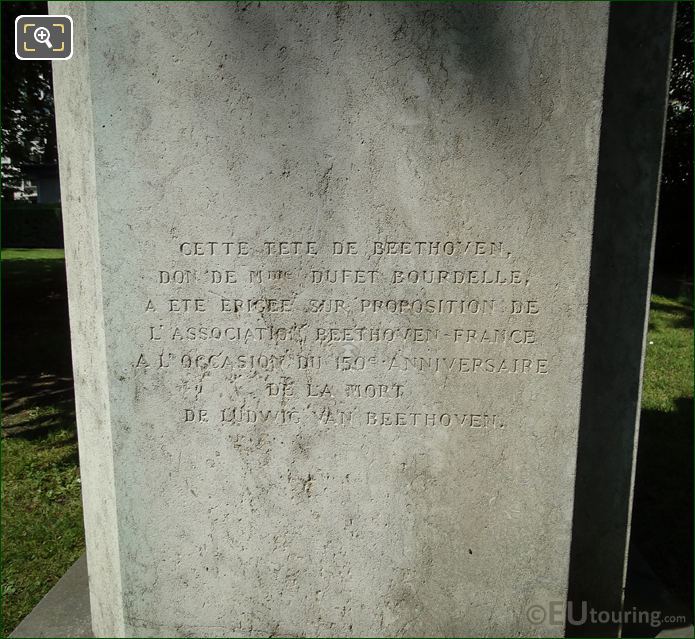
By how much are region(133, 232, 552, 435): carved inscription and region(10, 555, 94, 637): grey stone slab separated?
1.38 metres

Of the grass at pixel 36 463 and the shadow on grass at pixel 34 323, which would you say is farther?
the shadow on grass at pixel 34 323

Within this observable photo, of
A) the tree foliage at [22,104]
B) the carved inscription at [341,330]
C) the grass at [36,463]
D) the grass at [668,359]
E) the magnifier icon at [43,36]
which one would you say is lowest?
the grass at [36,463]

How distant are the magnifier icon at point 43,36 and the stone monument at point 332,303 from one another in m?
0.16

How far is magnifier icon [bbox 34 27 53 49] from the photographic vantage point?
269cm

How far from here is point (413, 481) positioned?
107 inches

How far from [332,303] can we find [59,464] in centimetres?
398

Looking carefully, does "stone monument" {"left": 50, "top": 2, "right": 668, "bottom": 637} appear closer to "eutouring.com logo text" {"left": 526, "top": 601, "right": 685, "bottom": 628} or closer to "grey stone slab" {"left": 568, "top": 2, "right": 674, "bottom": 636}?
"grey stone slab" {"left": 568, "top": 2, "right": 674, "bottom": 636}

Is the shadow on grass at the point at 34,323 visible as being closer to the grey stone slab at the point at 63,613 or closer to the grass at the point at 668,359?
the grey stone slab at the point at 63,613

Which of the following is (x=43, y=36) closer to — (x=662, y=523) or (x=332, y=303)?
(x=332, y=303)

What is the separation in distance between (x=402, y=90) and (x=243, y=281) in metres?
1.15

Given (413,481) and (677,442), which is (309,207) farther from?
(677,442)

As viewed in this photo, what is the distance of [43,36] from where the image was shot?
274 centimetres


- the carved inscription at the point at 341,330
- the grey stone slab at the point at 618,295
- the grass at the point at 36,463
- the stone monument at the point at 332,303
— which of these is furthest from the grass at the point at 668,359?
the grass at the point at 36,463

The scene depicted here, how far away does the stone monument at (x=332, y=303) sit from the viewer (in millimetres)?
2506
